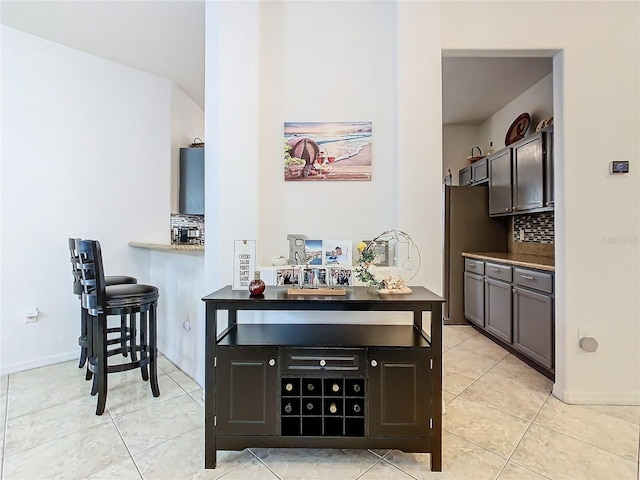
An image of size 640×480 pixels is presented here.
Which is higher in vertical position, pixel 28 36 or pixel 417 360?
pixel 28 36

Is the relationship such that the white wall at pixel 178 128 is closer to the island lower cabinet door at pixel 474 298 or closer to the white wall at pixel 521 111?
the island lower cabinet door at pixel 474 298

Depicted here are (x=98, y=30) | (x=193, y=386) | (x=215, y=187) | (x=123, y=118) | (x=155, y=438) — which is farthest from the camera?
(x=123, y=118)

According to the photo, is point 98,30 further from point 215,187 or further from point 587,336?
point 587,336

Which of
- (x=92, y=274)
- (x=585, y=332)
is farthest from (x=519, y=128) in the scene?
(x=92, y=274)

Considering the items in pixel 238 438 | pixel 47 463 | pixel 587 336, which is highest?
pixel 587 336

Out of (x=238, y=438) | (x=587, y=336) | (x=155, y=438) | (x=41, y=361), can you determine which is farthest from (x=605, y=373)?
(x=41, y=361)

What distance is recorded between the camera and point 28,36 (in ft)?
8.66

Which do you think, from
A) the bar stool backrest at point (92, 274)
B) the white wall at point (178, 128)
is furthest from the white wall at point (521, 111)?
the bar stool backrest at point (92, 274)

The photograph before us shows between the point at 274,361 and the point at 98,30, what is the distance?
3010 millimetres

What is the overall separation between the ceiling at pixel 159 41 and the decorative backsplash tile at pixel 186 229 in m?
1.46

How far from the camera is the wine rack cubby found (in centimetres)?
154

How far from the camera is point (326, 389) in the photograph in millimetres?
1556

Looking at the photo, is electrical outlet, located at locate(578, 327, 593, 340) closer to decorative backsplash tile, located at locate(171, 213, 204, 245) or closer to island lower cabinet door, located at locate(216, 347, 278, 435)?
island lower cabinet door, located at locate(216, 347, 278, 435)

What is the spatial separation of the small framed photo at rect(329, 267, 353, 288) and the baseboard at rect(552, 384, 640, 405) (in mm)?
1757
